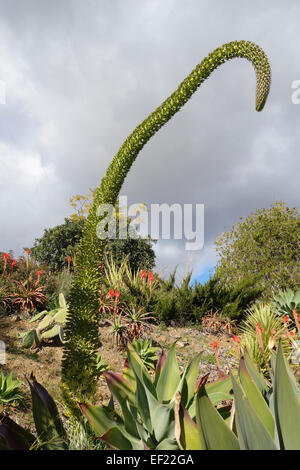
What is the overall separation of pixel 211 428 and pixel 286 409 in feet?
1.27

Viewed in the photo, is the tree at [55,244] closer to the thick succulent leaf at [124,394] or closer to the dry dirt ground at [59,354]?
the dry dirt ground at [59,354]

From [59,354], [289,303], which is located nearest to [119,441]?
[59,354]

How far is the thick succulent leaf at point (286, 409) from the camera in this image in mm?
1430

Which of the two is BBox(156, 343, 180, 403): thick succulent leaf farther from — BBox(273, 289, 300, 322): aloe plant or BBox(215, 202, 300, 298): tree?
BBox(215, 202, 300, 298): tree

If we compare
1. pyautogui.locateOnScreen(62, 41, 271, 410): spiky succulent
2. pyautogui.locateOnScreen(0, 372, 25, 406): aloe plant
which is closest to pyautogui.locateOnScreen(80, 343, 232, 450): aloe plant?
pyautogui.locateOnScreen(62, 41, 271, 410): spiky succulent

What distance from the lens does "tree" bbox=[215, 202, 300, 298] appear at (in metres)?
12.5

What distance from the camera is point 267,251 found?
13008 millimetres

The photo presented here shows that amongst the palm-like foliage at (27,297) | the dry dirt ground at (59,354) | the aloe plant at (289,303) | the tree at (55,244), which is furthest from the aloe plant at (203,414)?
the tree at (55,244)

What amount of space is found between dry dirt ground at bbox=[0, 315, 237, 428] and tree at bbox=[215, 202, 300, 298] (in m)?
4.38

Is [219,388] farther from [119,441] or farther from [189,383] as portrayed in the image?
[119,441]

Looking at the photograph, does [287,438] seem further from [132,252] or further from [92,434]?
[132,252]

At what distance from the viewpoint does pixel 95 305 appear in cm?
258

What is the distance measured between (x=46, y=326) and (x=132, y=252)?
510 inches
